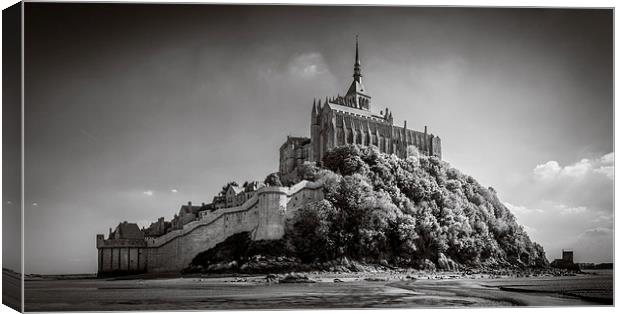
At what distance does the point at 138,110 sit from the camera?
19.6 m

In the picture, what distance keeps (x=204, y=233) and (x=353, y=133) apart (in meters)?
5.58

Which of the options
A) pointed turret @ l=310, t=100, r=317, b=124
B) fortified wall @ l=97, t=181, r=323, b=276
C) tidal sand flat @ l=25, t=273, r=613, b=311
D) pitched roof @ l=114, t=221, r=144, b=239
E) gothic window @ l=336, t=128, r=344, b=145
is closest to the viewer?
tidal sand flat @ l=25, t=273, r=613, b=311

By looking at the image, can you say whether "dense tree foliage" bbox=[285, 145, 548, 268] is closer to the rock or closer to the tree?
the rock

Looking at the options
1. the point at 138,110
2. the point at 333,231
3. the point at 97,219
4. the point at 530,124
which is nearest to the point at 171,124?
the point at 138,110

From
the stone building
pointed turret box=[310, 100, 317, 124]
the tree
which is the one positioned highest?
pointed turret box=[310, 100, 317, 124]

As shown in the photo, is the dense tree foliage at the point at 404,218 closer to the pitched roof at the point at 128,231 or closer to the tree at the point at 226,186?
the tree at the point at 226,186

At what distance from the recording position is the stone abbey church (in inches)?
778

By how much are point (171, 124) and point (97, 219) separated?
291 centimetres

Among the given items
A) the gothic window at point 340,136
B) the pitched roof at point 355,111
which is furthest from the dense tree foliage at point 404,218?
the pitched roof at point 355,111

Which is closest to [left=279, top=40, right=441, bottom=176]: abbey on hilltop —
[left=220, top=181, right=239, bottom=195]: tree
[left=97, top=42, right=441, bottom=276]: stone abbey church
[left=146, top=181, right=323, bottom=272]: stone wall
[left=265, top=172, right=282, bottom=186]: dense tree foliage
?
[left=97, top=42, right=441, bottom=276]: stone abbey church

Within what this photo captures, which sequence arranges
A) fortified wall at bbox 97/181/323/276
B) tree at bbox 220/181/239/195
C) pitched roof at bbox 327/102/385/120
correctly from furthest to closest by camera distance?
pitched roof at bbox 327/102/385/120 → tree at bbox 220/181/239/195 → fortified wall at bbox 97/181/323/276

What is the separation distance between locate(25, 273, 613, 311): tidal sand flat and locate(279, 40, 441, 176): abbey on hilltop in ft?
11.7

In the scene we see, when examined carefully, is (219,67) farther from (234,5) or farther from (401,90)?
(401,90)

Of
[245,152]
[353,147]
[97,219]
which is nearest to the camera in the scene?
[97,219]
